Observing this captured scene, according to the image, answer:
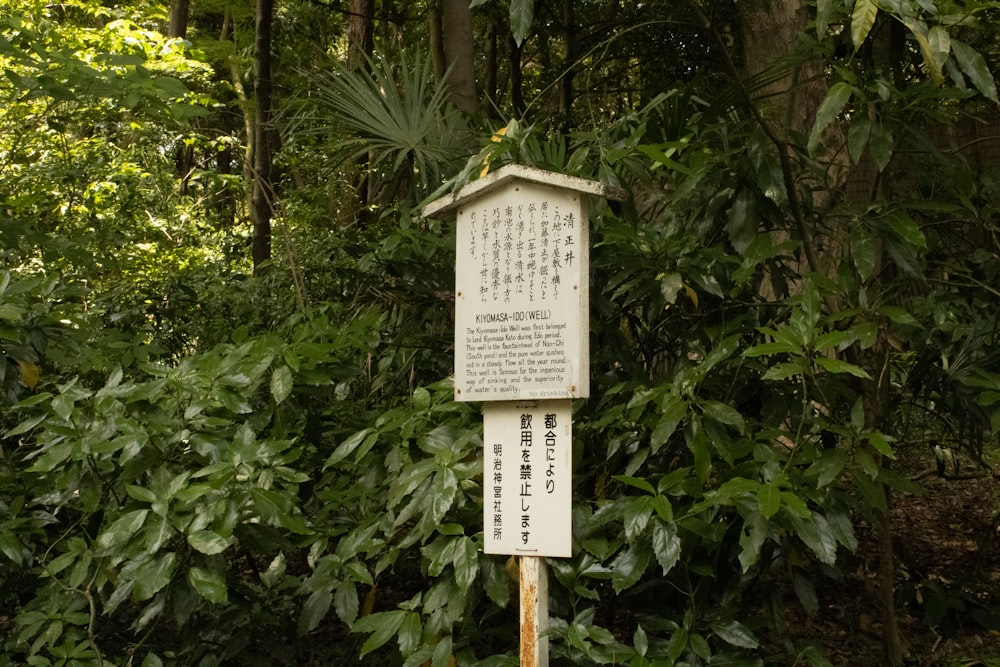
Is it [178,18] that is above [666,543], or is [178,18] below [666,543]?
above

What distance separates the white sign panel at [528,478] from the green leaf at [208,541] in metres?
0.85

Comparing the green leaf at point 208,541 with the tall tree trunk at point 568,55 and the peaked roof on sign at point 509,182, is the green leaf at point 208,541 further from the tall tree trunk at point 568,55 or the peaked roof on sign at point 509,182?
the tall tree trunk at point 568,55

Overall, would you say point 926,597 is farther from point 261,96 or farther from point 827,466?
point 261,96

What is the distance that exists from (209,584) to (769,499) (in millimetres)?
1804

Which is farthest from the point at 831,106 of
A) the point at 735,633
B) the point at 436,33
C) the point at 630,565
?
the point at 436,33

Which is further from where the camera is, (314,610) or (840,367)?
(314,610)

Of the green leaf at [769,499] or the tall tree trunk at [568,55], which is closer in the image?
the green leaf at [769,499]

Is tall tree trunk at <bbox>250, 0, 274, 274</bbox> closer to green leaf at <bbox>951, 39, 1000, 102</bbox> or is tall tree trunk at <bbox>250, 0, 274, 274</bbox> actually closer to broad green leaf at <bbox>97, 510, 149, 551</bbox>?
broad green leaf at <bbox>97, 510, 149, 551</bbox>

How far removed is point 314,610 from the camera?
127 inches

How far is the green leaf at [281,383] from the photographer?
3339mm

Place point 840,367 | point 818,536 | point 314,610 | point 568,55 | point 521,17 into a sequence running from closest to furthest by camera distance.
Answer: point 521,17
point 840,367
point 818,536
point 314,610
point 568,55

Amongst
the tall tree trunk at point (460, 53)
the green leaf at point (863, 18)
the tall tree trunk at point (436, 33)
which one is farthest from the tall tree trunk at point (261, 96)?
the green leaf at point (863, 18)

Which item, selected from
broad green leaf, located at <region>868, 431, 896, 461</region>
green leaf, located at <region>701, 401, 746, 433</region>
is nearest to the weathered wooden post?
green leaf, located at <region>701, 401, 746, 433</region>

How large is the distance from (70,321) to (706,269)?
2.78m
